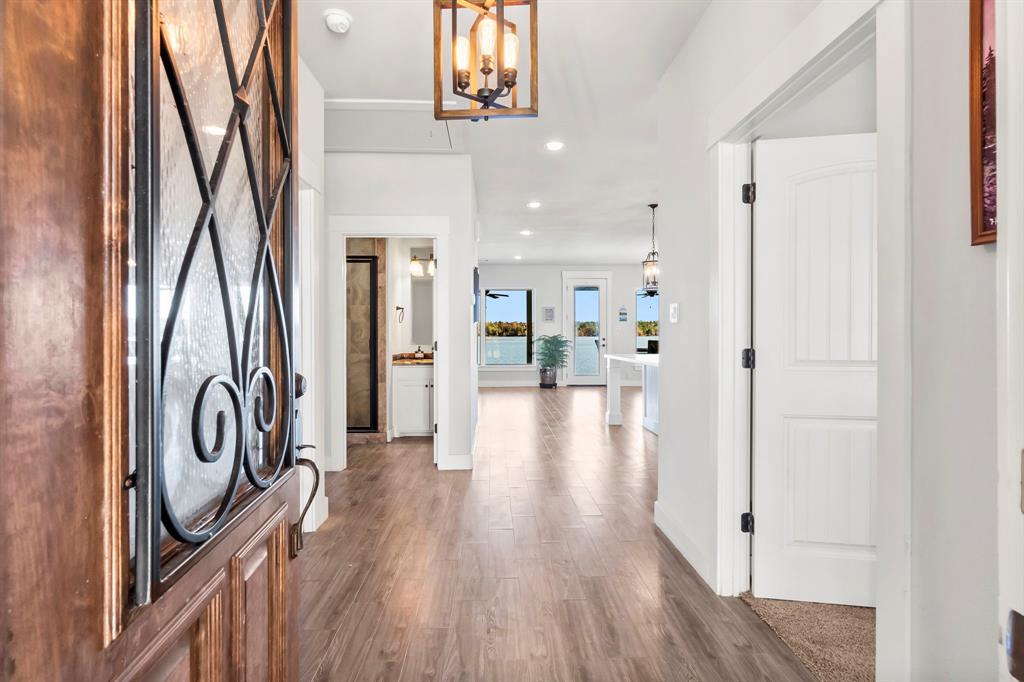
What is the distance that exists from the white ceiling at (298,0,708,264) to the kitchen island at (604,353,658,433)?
1.87 meters

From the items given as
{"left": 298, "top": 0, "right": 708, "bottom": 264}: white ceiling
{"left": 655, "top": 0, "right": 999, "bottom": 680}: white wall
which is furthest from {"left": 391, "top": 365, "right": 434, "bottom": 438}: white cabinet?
{"left": 655, "top": 0, "right": 999, "bottom": 680}: white wall

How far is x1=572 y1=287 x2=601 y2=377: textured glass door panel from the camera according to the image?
38.9 feet

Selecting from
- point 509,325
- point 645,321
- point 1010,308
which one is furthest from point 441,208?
point 645,321

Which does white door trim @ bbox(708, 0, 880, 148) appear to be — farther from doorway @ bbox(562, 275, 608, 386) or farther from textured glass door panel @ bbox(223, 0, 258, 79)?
doorway @ bbox(562, 275, 608, 386)

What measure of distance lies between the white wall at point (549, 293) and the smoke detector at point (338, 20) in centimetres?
920

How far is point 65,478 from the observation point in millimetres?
508

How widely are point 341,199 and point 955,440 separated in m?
4.24

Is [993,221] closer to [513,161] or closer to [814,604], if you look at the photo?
[814,604]

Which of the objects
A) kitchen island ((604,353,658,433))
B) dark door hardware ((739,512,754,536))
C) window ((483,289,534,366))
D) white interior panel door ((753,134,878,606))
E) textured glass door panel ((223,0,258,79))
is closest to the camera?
textured glass door panel ((223,0,258,79))

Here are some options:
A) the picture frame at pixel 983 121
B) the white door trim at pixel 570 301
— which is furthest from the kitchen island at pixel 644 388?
the white door trim at pixel 570 301

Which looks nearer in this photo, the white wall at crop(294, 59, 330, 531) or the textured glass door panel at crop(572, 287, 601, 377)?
the white wall at crop(294, 59, 330, 531)

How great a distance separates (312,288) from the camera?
128 inches

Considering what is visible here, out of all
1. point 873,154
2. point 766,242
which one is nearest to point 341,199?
point 766,242

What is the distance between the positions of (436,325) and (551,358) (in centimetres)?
705
